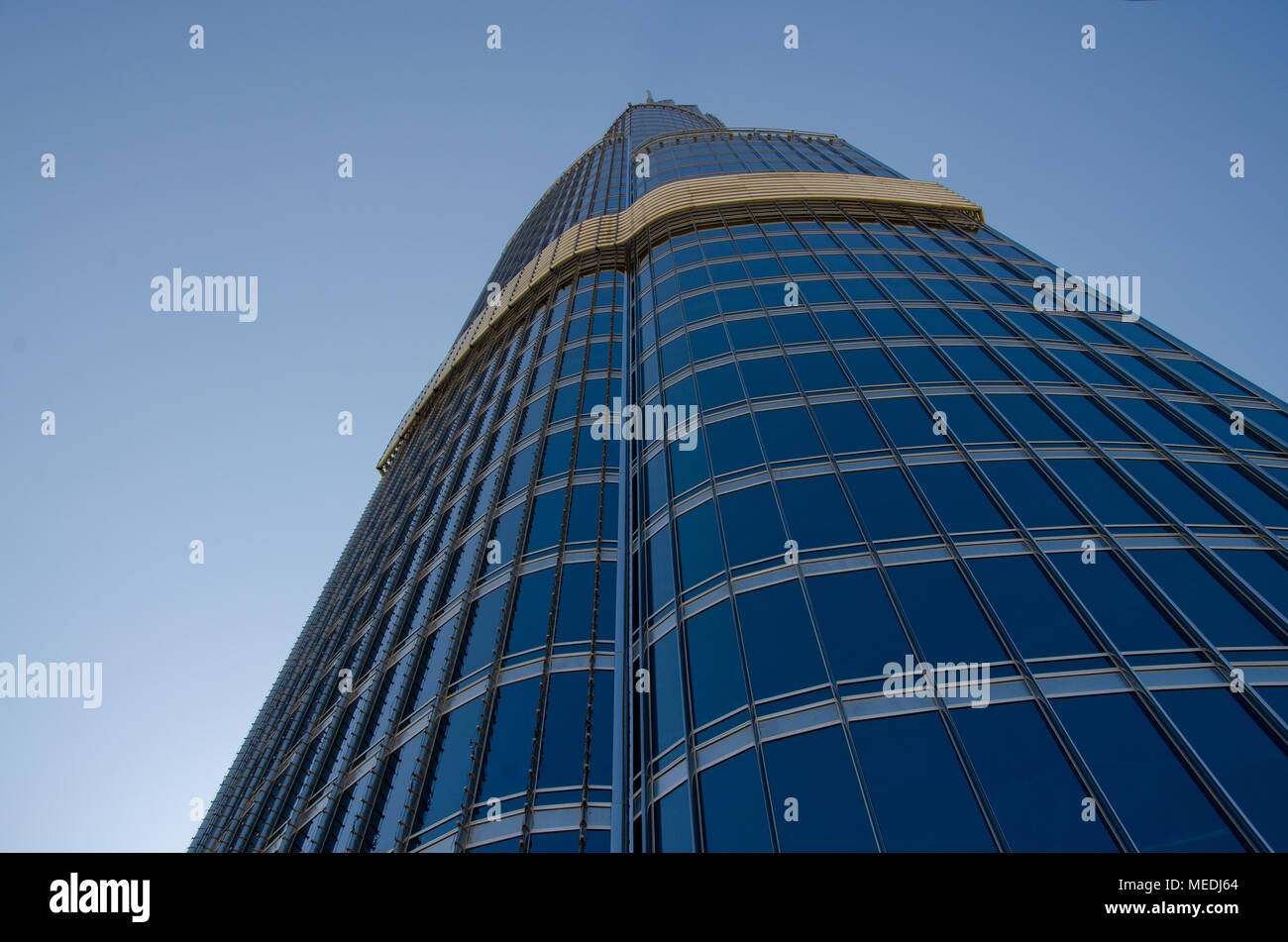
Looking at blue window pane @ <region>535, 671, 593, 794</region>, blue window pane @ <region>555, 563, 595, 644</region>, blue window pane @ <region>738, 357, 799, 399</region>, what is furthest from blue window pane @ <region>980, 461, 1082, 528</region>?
blue window pane @ <region>535, 671, 593, 794</region>

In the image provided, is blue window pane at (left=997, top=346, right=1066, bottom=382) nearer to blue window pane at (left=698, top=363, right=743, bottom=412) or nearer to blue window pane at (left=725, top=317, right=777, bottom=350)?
blue window pane at (left=725, top=317, right=777, bottom=350)

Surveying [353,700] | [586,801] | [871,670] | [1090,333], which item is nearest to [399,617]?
[353,700]

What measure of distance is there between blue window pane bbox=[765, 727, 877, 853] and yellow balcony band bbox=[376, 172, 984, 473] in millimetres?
25688

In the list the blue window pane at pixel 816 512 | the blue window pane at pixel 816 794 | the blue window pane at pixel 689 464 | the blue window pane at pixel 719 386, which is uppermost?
the blue window pane at pixel 719 386

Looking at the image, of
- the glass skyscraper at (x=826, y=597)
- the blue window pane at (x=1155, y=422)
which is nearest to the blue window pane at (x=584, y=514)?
the glass skyscraper at (x=826, y=597)

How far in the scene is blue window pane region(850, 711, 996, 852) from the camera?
1043 centimetres

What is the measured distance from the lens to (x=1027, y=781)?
10.8m

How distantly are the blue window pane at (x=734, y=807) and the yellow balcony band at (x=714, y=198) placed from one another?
25.6 m

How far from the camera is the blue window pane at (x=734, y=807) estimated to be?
11.3 metres

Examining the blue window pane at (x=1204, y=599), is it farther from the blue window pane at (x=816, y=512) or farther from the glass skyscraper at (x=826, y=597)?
the blue window pane at (x=816, y=512)

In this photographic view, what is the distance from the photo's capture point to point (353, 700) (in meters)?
20.6
